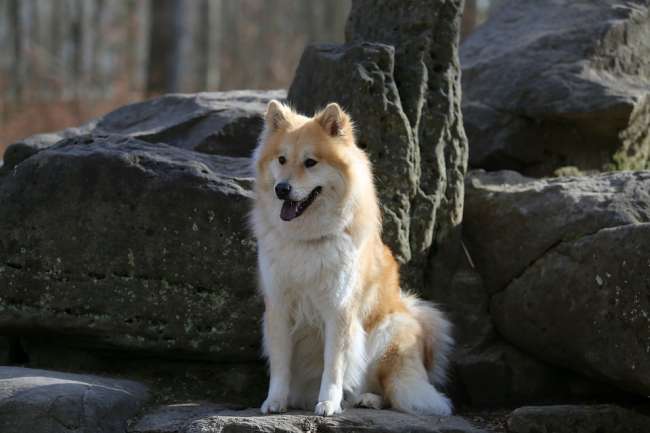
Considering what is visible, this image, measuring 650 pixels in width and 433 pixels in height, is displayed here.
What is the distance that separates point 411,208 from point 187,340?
205 cm

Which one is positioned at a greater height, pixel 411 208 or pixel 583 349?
pixel 411 208

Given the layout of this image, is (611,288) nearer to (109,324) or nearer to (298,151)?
(298,151)

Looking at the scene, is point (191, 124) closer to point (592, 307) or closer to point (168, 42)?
Result: point (592, 307)

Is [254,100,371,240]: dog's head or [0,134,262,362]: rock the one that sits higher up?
[254,100,371,240]: dog's head

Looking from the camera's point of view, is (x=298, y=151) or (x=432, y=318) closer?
(x=298, y=151)

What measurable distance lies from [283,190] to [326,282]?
0.66 metres

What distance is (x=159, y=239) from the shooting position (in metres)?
5.81

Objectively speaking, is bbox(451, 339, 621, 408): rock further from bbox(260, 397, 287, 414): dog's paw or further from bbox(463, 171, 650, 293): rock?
bbox(260, 397, 287, 414): dog's paw

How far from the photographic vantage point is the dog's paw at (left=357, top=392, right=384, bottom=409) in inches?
210

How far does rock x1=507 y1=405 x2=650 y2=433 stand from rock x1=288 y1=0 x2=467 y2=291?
1713 mm

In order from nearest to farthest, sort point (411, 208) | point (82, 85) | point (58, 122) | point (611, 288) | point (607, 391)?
1. point (611, 288)
2. point (607, 391)
3. point (411, 208)
4. point (58, 122)
5. point (82, 85)

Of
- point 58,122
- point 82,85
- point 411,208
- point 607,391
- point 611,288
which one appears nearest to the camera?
point 611,288

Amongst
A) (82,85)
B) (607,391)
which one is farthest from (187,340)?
(82,85)

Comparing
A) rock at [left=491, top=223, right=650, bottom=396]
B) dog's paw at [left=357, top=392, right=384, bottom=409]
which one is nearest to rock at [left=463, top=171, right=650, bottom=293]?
rock at [left=491, top=223, right=650, bottom=396]
